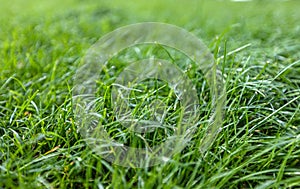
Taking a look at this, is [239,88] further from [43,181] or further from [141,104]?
[43,181]

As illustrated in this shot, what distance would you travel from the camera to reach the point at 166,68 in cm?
184

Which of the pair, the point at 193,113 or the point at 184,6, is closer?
the point at 193,113

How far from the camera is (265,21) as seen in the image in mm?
3150

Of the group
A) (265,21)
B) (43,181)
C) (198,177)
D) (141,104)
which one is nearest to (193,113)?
(141,104)

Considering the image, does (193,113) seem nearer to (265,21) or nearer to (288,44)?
(288,44)

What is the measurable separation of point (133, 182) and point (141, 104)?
372 millimetres

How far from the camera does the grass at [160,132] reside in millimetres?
1158

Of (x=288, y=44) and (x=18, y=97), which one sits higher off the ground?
(x=18, y=97)

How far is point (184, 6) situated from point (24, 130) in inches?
121

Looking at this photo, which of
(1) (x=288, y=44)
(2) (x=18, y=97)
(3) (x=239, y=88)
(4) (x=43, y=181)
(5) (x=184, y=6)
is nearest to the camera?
(4) (x=43, y=181)

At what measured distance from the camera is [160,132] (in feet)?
4.41

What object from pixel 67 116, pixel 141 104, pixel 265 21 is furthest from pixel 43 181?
pixel 265 21

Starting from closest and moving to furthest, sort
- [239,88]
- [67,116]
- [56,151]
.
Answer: [56,151], [67,116], [239,88]

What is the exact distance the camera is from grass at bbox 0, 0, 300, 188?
116 cm
